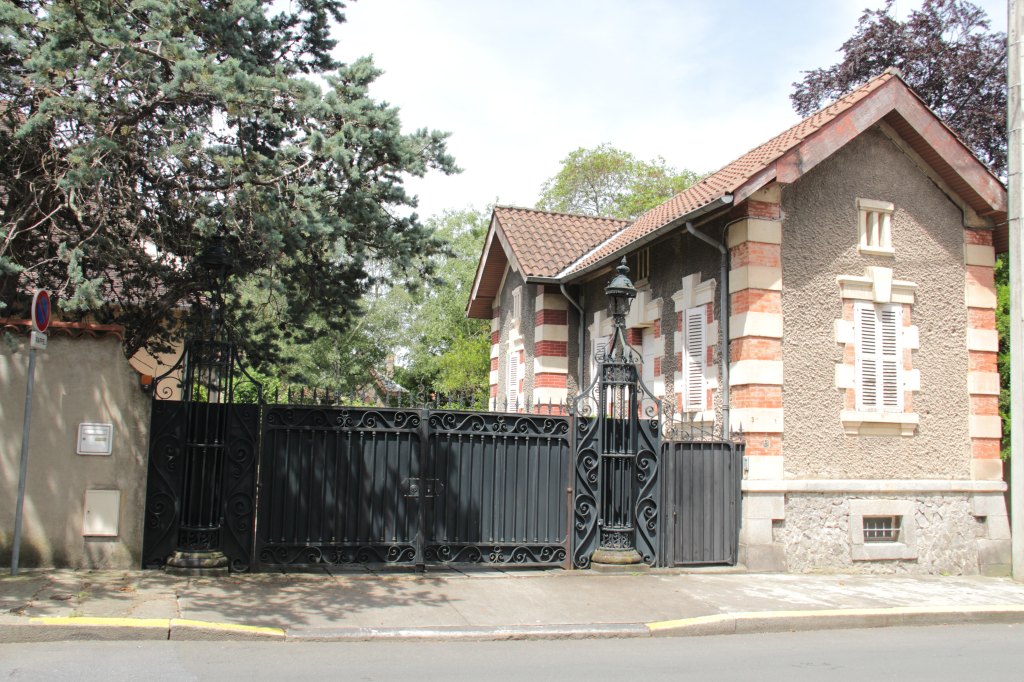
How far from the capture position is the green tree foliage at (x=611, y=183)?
39.1m

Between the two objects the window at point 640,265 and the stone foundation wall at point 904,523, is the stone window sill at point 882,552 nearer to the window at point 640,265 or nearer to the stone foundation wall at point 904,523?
the stone foundation wall at point 904,523

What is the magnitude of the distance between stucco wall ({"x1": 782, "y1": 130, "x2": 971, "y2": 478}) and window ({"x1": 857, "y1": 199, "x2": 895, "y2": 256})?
109mm

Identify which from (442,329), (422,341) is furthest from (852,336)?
(422,341)

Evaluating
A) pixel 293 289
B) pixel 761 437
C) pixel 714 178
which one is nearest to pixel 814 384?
pixel 761 437

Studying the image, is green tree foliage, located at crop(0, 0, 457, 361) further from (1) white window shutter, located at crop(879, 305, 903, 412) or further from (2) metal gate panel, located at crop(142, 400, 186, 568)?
(1) white window shutter, located at crop(879, 305, 903, 412)

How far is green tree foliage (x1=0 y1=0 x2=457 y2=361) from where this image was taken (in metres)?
8.21

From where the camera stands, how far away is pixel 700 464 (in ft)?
37.2

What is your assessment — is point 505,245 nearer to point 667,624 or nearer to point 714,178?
point 714,178

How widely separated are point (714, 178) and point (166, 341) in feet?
29.0

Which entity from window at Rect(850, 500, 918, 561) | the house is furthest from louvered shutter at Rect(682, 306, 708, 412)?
window at Rect(850, 500, 918, 561)

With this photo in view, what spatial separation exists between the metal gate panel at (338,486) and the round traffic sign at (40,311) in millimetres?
2358

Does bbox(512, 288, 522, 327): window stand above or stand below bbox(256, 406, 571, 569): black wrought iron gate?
above

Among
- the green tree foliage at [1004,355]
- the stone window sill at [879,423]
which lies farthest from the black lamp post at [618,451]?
the green tree foliage at [1004,355]

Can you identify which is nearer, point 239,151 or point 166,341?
point 239,151
